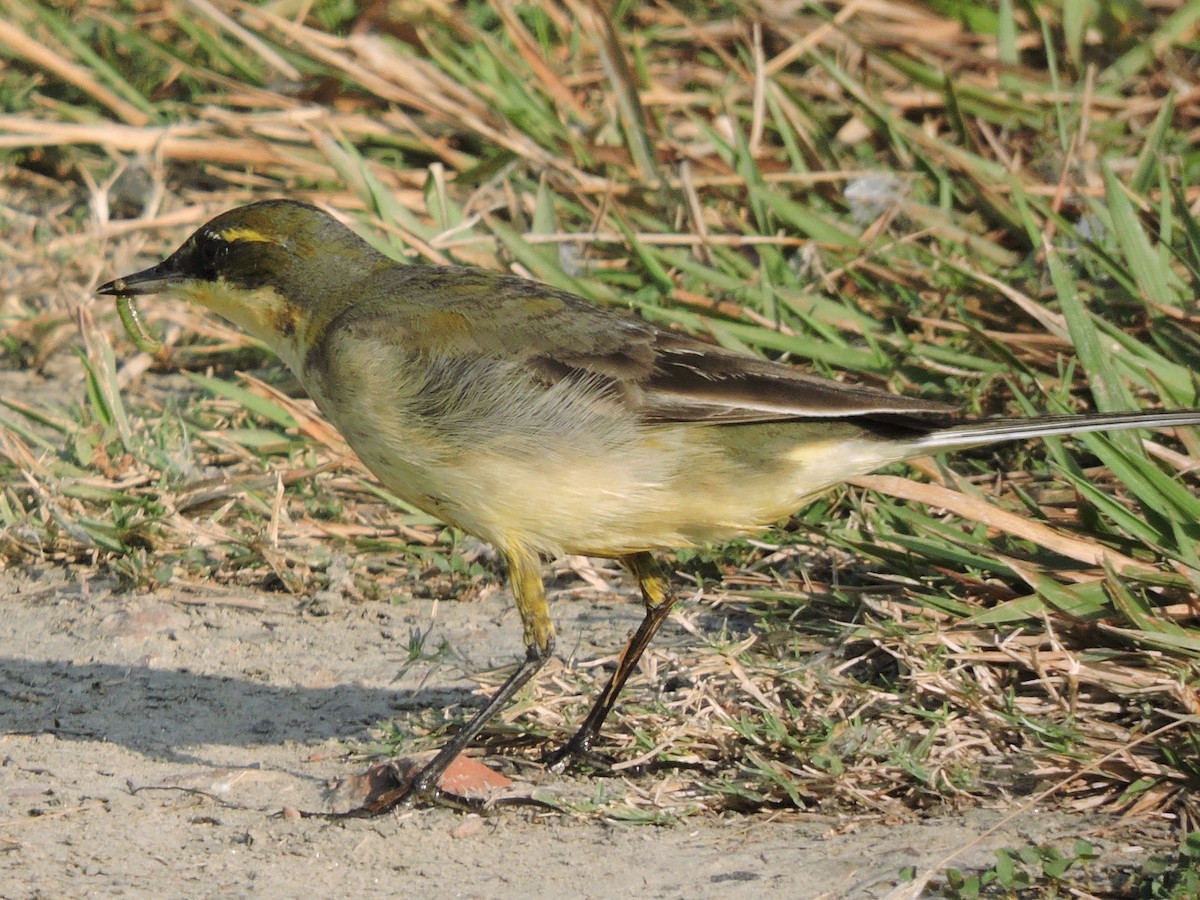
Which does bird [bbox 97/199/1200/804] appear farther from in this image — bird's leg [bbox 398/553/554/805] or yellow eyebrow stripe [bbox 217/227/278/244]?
yellow eyebrow stripe [bbox 217/227/278/244]

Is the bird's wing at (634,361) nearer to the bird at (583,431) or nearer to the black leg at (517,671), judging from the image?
the bird at (583,431)

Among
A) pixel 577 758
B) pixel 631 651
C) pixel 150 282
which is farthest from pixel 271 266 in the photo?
pixel 577 758

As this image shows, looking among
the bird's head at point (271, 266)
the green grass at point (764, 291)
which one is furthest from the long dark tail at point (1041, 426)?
the bird's head at point (271, 266)

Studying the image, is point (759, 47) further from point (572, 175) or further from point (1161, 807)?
point (1161, 807)

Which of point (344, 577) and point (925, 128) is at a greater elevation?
point (925, 128)

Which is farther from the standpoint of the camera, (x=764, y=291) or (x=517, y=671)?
(x=764, y=291)

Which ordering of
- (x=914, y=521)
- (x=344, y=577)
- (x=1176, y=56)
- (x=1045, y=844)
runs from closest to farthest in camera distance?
(x=1045, y=844) → (x=914, y=521) → (x=344, y=577) → (x=1176, y=56)

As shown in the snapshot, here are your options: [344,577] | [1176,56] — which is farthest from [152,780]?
[1176,56]

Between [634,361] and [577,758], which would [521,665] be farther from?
[634,361]
